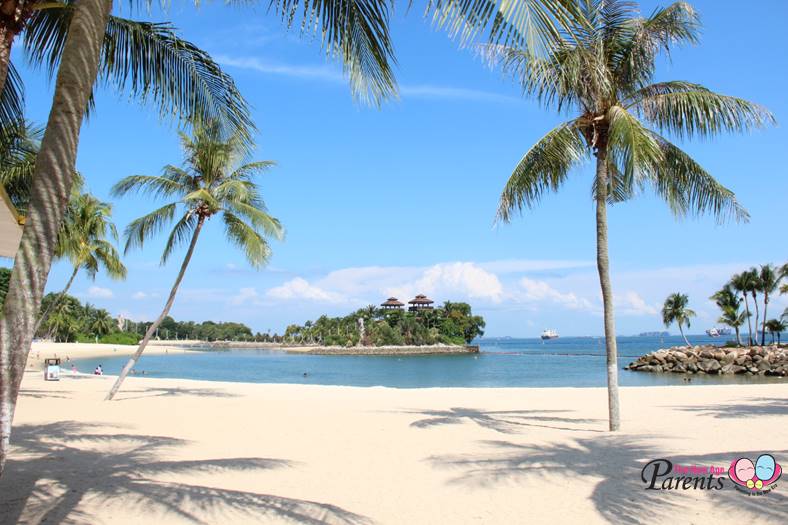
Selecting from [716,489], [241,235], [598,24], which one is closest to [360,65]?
[716,489]

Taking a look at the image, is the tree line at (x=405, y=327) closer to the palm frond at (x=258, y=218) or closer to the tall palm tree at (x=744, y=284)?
the tall palm tree at (x=744, y=284)

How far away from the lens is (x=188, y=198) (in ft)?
48.9

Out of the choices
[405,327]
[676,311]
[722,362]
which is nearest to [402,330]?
[405,327]

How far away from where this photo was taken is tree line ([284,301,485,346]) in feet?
381

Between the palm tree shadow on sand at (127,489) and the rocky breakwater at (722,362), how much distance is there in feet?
123

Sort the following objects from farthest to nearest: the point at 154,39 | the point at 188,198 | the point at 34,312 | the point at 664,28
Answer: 1. the point at 188,198
2. the point at 664,28
3. the point at 154,39
4. the point at 34,312

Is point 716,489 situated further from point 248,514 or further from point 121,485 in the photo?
point 121,485

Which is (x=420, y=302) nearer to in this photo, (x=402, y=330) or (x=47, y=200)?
(x=402, y=330)

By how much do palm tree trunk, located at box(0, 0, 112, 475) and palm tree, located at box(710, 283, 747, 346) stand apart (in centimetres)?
6538

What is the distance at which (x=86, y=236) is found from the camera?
20812 millimetres

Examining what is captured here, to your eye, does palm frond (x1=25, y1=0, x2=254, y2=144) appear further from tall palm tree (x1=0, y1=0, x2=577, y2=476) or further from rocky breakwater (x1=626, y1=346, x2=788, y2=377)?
rocky breakwater (x1=626, y1=346, x2=788, y2=377)

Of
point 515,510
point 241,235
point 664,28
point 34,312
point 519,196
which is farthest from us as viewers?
point 241,235

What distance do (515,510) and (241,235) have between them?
45.2 feet

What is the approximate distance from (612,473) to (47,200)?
6.40 meters
